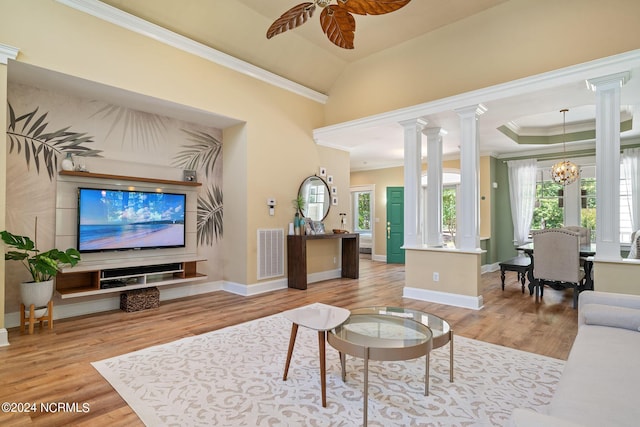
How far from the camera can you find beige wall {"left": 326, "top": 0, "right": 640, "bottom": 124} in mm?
3695

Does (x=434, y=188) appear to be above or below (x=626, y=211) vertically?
above

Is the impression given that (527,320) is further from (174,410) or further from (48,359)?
(48,359)

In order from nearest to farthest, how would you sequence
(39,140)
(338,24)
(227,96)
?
(338,24) → (39,140) → (227,96)

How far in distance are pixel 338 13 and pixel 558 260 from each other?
14.2 ft

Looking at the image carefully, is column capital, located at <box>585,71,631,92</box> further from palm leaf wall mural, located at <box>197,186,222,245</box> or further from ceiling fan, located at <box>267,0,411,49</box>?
palm leaf wall mural, located at <box>197,186,222,245</box>

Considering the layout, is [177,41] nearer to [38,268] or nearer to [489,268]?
[38,268]

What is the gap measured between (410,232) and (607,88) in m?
2.82

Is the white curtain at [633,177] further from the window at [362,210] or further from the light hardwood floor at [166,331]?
the window at [362,210]

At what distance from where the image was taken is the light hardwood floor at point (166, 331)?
7.43ft

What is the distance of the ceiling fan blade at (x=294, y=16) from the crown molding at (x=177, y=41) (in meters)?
2.04

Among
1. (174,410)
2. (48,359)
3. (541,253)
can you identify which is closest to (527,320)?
(541,253)

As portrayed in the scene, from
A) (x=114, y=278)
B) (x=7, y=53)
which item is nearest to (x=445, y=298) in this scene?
(x=114, y=278)

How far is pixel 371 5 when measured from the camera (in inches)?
98.0

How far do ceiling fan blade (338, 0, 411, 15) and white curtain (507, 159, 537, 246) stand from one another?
666 centimetres
